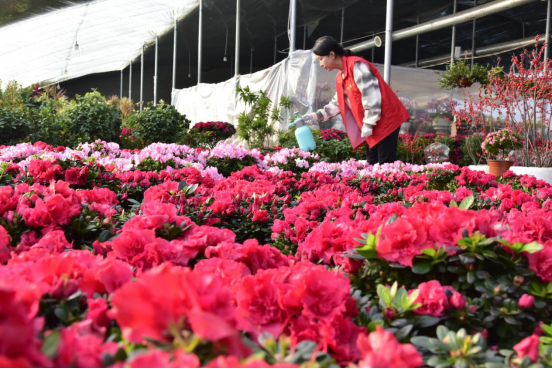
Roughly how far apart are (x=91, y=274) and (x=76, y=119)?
823 cm

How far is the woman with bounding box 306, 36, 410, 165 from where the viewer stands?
492 centimetres

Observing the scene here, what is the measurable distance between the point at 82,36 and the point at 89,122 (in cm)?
1251

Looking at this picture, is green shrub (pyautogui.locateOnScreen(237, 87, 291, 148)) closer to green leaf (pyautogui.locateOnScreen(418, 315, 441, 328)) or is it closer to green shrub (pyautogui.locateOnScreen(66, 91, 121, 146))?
green shrub (pyautogui.locateOnScreen(66, 91, 121, 146))

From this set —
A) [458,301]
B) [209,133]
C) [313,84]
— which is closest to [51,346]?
[458,301]

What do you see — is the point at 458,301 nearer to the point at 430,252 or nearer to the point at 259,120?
the point at 430,252

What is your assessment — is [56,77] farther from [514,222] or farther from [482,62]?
[514,222]

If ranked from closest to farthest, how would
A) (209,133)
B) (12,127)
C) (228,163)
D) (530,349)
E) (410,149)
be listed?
(530,349) < (228,163) < (12,127) < (410,149) < (209,133)

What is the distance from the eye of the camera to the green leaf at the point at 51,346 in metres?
0.58

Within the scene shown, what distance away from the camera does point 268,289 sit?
3.14 feet

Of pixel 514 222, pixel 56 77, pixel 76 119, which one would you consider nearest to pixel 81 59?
pixel 56 77

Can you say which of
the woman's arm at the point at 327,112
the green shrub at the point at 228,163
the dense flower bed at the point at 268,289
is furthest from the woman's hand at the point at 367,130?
the dense flower bed at the point at 268,289

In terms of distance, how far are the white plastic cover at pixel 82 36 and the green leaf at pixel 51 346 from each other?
16.6m

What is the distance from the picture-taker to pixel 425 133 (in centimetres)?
1144

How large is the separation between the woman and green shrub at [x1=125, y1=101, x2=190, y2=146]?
6.02m
